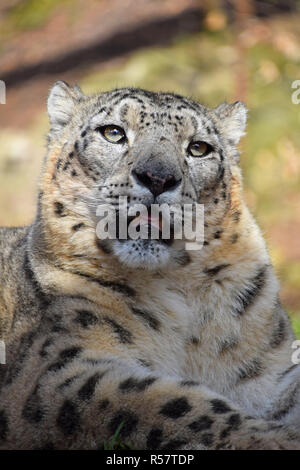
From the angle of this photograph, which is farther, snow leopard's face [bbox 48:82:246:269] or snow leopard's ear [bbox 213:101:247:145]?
snow leopard's ear [bbox 213:101:247:145]

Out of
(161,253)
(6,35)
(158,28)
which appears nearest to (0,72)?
(6,35)

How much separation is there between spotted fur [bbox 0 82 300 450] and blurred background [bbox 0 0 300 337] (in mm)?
8448

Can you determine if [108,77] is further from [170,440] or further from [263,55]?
[170,440]

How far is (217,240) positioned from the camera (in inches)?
216

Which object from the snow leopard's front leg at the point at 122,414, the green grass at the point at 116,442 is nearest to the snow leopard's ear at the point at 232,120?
the snow leopard's front leg at the point at 122,414

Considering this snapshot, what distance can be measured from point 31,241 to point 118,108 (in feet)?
3.84

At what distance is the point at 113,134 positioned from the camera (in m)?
5.55

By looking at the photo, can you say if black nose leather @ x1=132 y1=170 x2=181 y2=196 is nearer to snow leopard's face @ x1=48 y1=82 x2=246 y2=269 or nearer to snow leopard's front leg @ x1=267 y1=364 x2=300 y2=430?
snow leopard's face @ x1=48 y1=82 x2=246 y2=269

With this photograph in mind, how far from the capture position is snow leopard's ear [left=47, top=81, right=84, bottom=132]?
609 cm

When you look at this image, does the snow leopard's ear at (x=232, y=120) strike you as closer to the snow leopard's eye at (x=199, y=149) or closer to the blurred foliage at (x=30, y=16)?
the snow leopard's eye at (x=199, y=149)

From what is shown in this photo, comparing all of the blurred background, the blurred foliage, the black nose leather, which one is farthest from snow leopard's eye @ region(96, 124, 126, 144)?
the blurred foliage

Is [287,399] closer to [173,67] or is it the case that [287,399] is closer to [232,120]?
[232,120]

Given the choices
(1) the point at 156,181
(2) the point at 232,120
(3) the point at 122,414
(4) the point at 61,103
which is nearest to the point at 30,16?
(4) the point at 61,103

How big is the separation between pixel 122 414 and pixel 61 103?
2.87 metres
